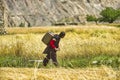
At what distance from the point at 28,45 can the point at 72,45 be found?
104 inches

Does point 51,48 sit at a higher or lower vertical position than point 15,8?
higher

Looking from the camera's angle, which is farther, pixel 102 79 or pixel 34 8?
pixel 34 8

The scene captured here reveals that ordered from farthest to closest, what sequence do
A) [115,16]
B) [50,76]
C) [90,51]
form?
[115,16] < [90,51] < [50,76]

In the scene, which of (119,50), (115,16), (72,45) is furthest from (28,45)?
(115,16)

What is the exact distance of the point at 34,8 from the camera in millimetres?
192250

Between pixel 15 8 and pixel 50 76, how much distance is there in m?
182

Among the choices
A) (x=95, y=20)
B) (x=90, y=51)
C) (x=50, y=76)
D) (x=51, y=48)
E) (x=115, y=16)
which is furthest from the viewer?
(x=95, y=20)

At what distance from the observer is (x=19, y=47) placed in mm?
27750

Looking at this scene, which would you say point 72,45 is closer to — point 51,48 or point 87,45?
point 87,45

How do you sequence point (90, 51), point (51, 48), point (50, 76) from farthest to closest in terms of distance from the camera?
point (90, 51) → point (51, 48) → point (50, 76)

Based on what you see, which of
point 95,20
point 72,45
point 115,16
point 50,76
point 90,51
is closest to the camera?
point 50,76

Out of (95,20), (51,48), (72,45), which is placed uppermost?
(51,48)

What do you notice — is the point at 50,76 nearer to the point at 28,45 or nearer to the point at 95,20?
the point at 28,45

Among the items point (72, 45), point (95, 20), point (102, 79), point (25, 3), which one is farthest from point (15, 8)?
point (102, 79)
